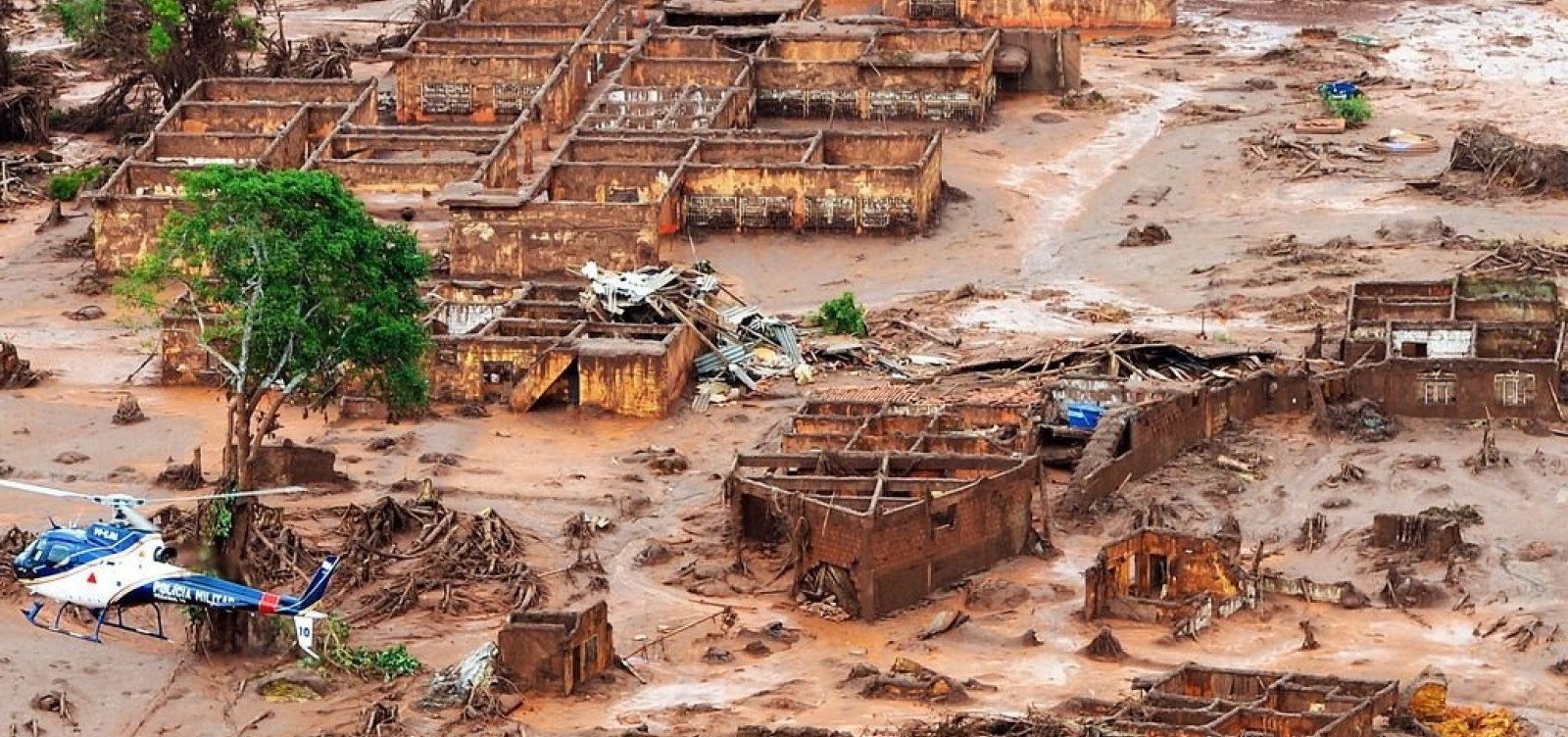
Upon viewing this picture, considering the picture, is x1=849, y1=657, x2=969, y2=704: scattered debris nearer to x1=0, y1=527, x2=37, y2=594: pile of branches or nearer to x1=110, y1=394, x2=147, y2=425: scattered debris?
x1=0, y1=527, x2=37, y2=594: pile of branches

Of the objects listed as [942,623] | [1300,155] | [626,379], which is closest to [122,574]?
[942,623]

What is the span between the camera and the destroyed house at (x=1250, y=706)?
42.7 m

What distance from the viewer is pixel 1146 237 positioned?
70375 millimetres

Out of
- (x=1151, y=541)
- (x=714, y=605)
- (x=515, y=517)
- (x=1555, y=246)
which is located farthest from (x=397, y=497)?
(x=1555, y=246)

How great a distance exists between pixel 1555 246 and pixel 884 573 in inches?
875

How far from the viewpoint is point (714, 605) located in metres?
→ 50.3

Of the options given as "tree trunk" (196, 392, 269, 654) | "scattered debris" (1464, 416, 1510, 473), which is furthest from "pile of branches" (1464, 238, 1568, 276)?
"tree trunk" (196, 392, 269, 654)

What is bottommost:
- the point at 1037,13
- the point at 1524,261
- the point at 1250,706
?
the point at 1524,261

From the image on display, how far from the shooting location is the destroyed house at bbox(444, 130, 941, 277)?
222 ft

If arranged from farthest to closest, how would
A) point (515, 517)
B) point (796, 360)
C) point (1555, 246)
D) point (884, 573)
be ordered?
point (1555, 246) → point (796, 360) → point (515, 517) → point (884, 573)

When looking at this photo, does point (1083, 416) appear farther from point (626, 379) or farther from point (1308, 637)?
point (1308, 637)

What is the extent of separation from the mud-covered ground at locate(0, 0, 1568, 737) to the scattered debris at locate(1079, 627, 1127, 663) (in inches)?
7.6

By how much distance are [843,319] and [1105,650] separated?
17.3 m

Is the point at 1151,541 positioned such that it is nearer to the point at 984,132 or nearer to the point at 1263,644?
the point at 1263,644
